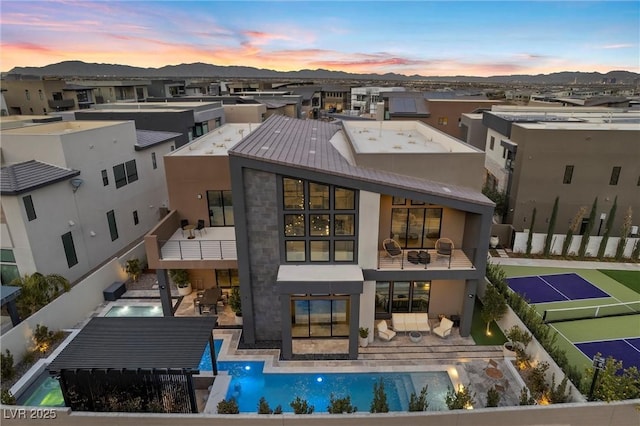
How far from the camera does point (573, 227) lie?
21406 mm

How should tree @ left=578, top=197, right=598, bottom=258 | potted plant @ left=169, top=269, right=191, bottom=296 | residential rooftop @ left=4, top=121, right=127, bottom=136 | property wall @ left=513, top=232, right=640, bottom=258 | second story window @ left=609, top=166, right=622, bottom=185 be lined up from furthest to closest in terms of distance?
second story window @ left=609, top=166, right=622, bottom=185, property wall @ left=513, top=232, right=640, bottom=258, tree @ left=578, top=197, right=598, bottom=258, residential rooftop @ left=4, top=121, right=127, bottom=136, potted plant @ left=169, top=269, right=191, bottom=296

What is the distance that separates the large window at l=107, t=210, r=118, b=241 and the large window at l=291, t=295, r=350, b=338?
526 inches

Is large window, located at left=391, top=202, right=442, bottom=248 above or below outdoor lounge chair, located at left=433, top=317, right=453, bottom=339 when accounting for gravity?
above

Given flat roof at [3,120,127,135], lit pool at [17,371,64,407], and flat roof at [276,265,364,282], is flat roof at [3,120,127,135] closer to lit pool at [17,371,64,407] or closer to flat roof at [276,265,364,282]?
lit pool at [17,371,64,407]

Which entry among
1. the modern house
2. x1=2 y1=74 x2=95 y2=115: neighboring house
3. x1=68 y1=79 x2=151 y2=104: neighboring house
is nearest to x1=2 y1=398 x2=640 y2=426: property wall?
the modern house

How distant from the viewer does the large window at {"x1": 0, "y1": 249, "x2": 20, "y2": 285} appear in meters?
15.5

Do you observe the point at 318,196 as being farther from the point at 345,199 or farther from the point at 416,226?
the point at 416,226

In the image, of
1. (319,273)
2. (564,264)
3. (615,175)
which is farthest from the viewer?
(615,175)

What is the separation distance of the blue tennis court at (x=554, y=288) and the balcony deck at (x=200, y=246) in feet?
45.3

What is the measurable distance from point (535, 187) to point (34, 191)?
26555 millimetres

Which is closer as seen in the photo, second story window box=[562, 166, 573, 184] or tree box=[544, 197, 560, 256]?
tree box=[544, 197, 560, 256]

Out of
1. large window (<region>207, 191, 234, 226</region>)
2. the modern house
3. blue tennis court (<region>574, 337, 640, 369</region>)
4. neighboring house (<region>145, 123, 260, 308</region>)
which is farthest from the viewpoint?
large window (<region>207, 191, 234, 226</region>)

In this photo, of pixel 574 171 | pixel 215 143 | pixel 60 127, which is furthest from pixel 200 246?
pixel 574 171

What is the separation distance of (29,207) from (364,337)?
1524 centimetres
